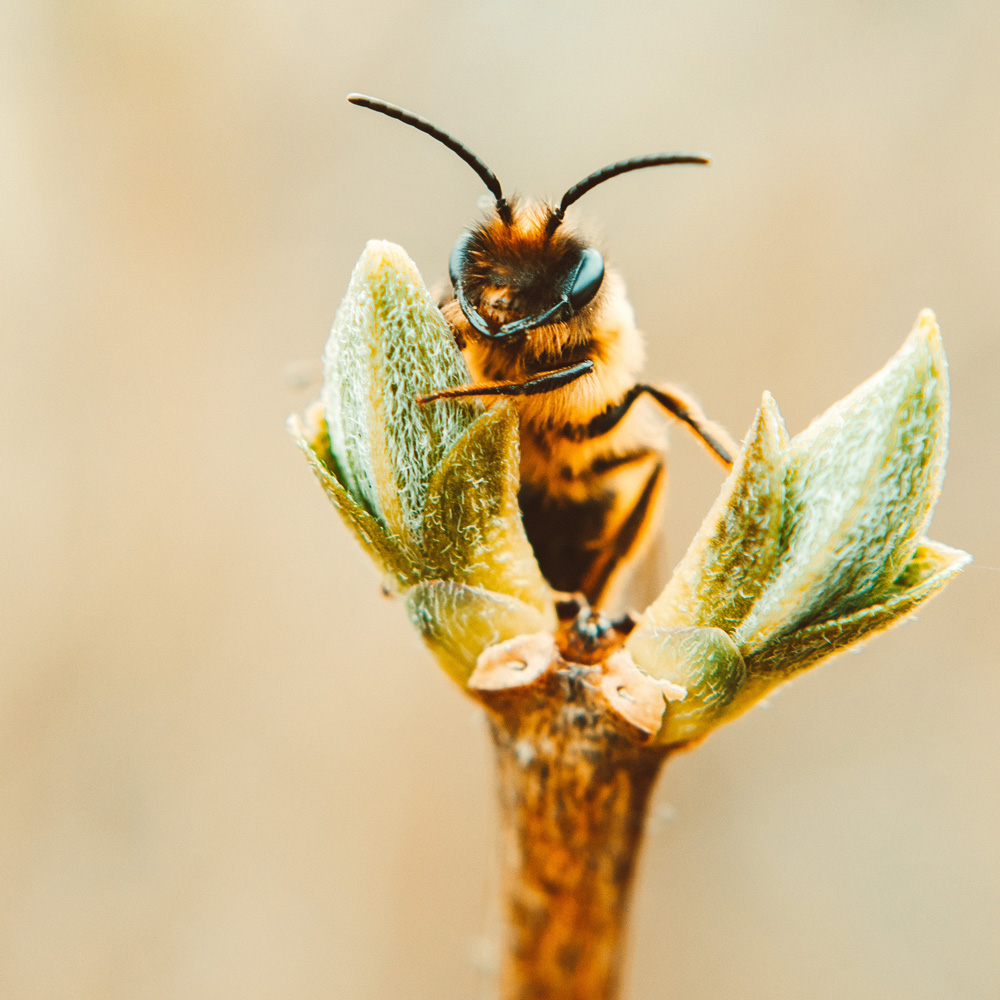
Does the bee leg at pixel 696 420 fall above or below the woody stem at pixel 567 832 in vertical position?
above

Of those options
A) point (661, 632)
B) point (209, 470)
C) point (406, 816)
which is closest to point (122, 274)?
point (209, 470)

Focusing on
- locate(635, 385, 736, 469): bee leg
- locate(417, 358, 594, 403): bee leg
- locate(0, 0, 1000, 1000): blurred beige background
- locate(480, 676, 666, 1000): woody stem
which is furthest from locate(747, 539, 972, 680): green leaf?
locate(0, 0, 1000, 1000): blurred beige background

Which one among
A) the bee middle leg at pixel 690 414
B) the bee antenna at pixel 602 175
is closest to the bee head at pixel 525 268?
the bee antenna at pixel 602 175

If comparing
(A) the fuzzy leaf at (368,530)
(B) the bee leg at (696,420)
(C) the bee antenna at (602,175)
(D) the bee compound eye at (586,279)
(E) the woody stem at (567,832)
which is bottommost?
(E) the woody stem at (567,832)

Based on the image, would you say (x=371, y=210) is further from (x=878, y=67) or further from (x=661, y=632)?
(x=661, y=632)

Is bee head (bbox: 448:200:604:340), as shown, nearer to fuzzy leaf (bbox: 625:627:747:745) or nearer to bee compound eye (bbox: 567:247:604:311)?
bee compound eye (bbox: 567:247:604:311)

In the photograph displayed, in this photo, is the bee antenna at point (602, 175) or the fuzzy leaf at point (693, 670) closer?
the fuzzy leaf at point (693, 670)

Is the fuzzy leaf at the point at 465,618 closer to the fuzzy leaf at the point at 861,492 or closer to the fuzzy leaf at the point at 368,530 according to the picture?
the fuzzy leaf at the point at 368,530
